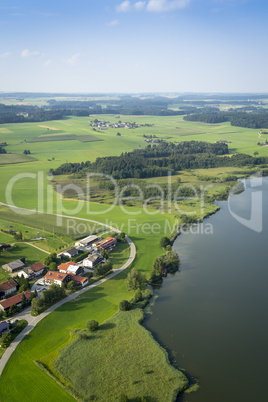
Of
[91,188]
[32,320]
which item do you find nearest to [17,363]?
[32,320]

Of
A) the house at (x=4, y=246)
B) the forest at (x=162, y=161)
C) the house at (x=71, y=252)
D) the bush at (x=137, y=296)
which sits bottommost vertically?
the bush at (x=137, y=296)

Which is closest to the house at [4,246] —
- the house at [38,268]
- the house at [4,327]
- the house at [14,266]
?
the house at [14,266]

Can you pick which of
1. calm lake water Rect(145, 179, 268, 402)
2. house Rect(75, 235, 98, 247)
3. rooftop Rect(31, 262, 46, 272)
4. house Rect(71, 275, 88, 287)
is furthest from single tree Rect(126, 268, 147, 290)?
house Rect(75, 235, 98, 247)

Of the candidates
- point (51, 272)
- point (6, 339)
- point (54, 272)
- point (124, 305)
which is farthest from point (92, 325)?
point (51, 272)

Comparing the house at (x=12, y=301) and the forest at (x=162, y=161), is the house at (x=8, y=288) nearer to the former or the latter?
the house at (x=12, y=301)

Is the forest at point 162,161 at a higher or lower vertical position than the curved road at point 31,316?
higher

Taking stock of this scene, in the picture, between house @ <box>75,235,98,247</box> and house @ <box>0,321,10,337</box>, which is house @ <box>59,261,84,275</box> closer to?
house @ <box>75,235,98,247</box>

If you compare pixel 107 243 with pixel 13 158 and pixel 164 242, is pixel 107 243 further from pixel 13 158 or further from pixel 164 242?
pixel 13 158

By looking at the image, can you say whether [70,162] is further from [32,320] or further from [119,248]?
[32,320]
